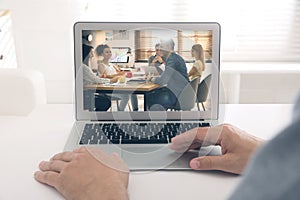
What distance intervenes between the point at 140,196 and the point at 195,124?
0.36m

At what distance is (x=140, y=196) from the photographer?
778mm

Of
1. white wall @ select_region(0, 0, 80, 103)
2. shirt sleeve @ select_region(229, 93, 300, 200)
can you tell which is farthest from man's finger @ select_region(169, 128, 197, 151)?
white wall @ select_region(0, 0, 80, 103)

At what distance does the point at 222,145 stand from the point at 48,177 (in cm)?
35

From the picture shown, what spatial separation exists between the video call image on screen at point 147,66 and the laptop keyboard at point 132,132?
0.06 meters

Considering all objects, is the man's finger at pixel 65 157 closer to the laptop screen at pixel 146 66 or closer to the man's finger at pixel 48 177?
the man's finger at pixel 48 177

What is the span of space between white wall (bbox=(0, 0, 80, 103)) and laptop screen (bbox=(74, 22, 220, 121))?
4.73ft

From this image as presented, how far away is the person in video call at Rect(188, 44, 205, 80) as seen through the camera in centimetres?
109

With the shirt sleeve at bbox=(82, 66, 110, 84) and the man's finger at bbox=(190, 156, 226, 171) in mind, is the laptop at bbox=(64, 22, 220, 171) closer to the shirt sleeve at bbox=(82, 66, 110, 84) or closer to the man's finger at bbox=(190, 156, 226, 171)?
the shirt sleeve at bbox=(82, 66, 110, 84)

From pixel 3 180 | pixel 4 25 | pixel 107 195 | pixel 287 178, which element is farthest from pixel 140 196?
pixel 4 25

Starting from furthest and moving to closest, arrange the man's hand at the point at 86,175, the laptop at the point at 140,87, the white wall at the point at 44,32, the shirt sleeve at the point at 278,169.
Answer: the white wall at the point at 44,32, the laptop at the point at 140,87, the man's hand at the point at 86,175, the shirt sleeve at the point at 278,169

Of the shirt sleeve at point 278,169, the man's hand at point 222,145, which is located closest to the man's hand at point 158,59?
the man's hand at point 222,145

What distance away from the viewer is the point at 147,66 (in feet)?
3.59

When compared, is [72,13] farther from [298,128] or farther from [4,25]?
[298,128]

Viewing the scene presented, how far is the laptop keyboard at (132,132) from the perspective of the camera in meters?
0.99
